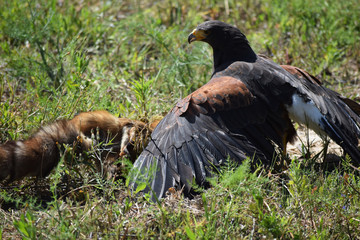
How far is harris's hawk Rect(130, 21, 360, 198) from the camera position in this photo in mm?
3934

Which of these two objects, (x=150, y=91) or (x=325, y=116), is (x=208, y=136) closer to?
(x=325, y=116)

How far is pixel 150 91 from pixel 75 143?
1.46 meters

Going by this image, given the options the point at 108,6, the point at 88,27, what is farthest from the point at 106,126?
the point at 108,6

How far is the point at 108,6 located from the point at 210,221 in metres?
5.12

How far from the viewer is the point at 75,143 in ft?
13.2

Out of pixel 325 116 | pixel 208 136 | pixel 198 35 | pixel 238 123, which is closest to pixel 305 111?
pixel 325 116

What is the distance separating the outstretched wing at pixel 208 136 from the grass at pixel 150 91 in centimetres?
22

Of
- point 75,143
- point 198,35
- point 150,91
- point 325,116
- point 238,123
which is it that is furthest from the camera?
point 150,91

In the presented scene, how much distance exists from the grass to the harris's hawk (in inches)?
9.0

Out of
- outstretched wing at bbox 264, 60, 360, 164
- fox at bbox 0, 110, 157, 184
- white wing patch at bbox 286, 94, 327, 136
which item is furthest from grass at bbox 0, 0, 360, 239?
white wing patch at bbox 286, 94, 327, 136

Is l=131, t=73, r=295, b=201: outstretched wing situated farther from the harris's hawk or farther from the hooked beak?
the hooked beak

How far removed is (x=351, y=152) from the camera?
426 cm

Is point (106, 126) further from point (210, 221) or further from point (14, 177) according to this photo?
point (210, 221)

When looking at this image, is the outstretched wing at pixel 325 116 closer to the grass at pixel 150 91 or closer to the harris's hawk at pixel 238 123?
the harris's hawk at pixel 238 123
